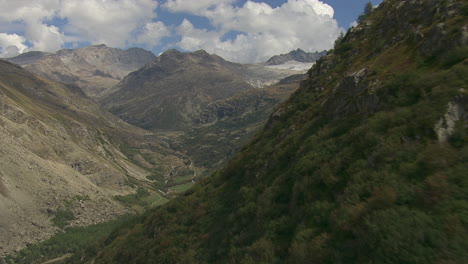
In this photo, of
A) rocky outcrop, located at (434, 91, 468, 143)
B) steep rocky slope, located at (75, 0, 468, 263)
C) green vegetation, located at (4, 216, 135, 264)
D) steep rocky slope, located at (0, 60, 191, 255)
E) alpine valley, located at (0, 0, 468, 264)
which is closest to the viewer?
steep rocky slope, located at (75, 0, 468, 263)

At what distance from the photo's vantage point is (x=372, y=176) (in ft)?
47.3

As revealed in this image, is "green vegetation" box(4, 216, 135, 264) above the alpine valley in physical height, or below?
below

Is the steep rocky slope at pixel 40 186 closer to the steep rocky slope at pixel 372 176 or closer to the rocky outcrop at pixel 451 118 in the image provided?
the steep rocky slope at pixel 372 176

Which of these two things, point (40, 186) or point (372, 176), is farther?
point (40, 186)

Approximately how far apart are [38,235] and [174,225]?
136m

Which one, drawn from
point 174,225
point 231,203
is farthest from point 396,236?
point 174,225

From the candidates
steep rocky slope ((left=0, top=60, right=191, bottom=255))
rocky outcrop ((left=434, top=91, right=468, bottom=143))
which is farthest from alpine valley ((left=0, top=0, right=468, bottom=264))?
steep rocky slope ((left=0, top=60, right=191, bottom=255))

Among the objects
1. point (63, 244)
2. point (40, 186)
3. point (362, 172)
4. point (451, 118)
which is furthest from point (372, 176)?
point (40, 186)

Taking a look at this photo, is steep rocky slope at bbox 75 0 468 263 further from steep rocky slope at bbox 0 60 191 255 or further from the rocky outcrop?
steep rocky slope at bbox 0 60 191 255

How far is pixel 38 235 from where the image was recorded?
5325 inches

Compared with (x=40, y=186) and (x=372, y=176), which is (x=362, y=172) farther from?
(x=40, y=186)

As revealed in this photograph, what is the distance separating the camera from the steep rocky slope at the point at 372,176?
436 inches

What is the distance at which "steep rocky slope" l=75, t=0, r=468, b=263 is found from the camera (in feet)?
36.3

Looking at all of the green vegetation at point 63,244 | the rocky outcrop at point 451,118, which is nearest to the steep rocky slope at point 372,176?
the rocky outcrop at point 451,118
